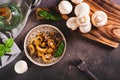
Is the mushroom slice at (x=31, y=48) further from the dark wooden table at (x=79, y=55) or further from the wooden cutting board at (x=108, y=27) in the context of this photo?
the wooden cutting board at (x=108, y=27)

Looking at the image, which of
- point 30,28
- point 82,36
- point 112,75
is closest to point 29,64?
point 30,28

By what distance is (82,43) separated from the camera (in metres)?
1.51

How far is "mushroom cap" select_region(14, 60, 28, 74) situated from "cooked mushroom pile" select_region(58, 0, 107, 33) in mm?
252

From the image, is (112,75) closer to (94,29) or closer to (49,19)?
(94,29)

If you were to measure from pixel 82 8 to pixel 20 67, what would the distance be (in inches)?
14.4

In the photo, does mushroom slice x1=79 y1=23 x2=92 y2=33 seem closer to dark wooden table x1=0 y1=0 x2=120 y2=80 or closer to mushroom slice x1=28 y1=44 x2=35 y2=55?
dark wooden table x1=0 y1=0 x2=120 y2=80

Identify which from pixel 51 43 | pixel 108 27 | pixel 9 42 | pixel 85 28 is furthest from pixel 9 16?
pixel 108 27

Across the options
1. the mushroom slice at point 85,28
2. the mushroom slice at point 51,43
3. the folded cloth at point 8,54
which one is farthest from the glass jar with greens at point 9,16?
the mushroom slice at point 85,28

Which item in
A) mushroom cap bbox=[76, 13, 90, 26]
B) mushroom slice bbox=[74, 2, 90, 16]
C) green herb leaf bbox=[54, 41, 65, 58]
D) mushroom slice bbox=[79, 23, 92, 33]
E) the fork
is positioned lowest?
the fork

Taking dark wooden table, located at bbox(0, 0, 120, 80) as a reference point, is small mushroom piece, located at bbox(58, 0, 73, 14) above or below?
above

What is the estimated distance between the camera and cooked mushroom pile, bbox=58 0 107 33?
1442 millimetres

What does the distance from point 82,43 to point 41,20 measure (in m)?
0.20

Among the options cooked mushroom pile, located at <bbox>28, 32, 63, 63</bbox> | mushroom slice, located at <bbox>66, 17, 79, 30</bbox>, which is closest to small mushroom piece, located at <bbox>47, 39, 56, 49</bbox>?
cooked mushroom pile, located at <bbox>28, 32, 63, 63</bbox>

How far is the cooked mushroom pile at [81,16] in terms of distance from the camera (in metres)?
1.44
